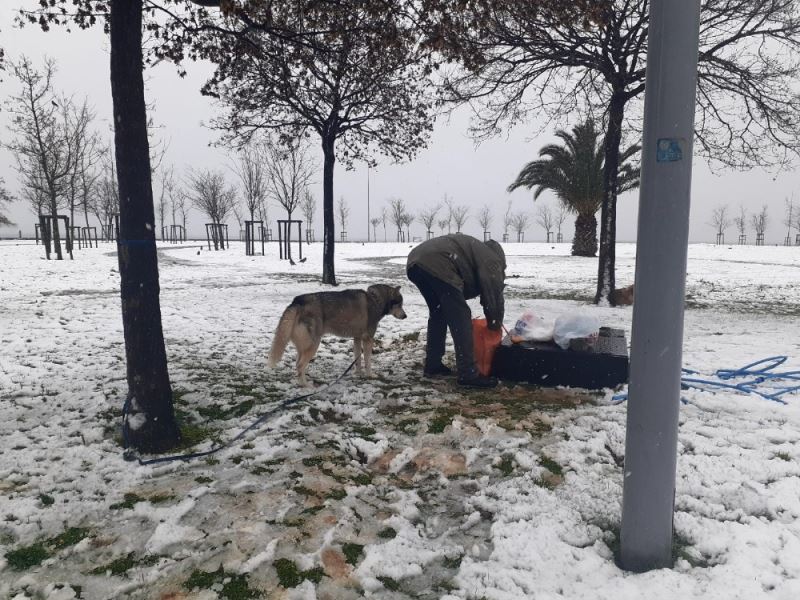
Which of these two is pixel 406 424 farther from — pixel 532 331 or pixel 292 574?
pixel 532 331

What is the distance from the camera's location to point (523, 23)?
8.77 m

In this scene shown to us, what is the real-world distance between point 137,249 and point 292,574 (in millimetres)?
2395

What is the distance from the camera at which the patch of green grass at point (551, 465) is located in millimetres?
3191

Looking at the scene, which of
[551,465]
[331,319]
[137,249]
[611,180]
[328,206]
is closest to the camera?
[551,465]

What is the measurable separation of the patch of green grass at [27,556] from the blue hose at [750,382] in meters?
4.17

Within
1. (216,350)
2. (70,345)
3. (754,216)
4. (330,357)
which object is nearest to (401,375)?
(330,357)

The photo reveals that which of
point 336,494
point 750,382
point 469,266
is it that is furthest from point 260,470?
point 750,382

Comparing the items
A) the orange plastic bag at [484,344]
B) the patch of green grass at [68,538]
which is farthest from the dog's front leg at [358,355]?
the patch of green grass at [68,538]

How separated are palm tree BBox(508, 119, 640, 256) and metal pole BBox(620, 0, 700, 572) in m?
25.2

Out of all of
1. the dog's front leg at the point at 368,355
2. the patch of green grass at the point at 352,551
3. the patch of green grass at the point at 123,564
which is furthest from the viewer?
the dog's front leg at the point at 368,355

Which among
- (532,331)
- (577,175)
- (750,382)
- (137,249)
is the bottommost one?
(750,382)

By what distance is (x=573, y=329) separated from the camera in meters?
5.18

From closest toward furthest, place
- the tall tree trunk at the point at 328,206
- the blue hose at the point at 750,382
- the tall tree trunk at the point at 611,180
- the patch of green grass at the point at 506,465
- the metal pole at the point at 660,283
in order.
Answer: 1. the metal pole at the point at 660,283
2. the patch of green grass at the point at 506,465
3. the blue hose at the point at 750,382
4. the tall tree trunk at the point at 611,180
5. the tall tree trunk at the point at 328,206

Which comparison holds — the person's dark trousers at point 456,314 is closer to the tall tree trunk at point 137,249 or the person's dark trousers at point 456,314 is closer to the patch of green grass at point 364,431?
the patch of green grass at point 364,431
